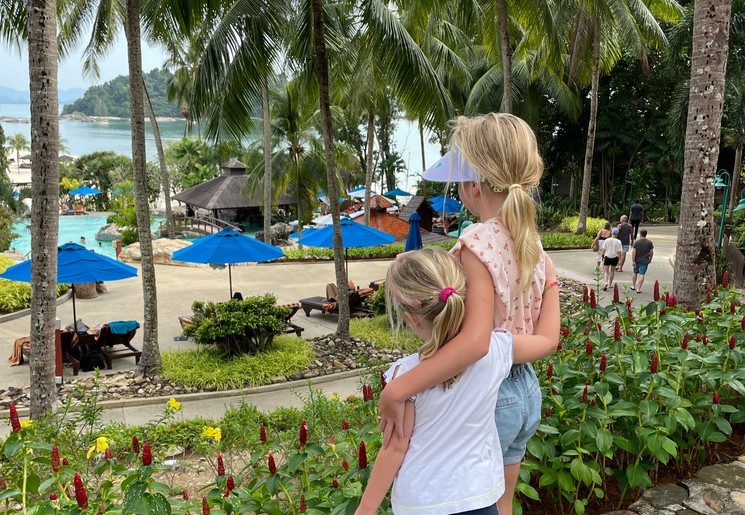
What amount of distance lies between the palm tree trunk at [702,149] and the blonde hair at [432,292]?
5642mm

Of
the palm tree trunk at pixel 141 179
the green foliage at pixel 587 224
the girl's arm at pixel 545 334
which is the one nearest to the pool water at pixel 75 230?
the green foliage at pixel 587 224

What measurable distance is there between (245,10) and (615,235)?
1031 centimetres

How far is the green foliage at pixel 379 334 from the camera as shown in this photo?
11016 mm

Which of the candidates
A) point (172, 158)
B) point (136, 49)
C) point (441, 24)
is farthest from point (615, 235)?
point (172, 158)

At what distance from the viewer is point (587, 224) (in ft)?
81.9

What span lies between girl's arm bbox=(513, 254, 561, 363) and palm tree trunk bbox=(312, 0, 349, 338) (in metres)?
8.64

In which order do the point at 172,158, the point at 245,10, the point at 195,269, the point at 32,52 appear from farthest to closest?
the point at 172,158 < the point at 195,269 < the point at 245,10 < the point at 32,52

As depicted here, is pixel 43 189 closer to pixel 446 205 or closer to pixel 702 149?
pixel 702 149

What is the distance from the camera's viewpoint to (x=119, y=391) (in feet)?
29.7

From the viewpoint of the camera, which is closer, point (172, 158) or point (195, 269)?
point (195, 269)

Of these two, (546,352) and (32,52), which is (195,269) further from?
(546,352)

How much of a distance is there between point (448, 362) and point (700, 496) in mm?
2069

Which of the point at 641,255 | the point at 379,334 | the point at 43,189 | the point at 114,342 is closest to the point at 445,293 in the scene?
the point at 43,189

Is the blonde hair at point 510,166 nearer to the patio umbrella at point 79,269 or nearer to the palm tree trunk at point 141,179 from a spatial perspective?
the palm tree trunk at point 141,179
